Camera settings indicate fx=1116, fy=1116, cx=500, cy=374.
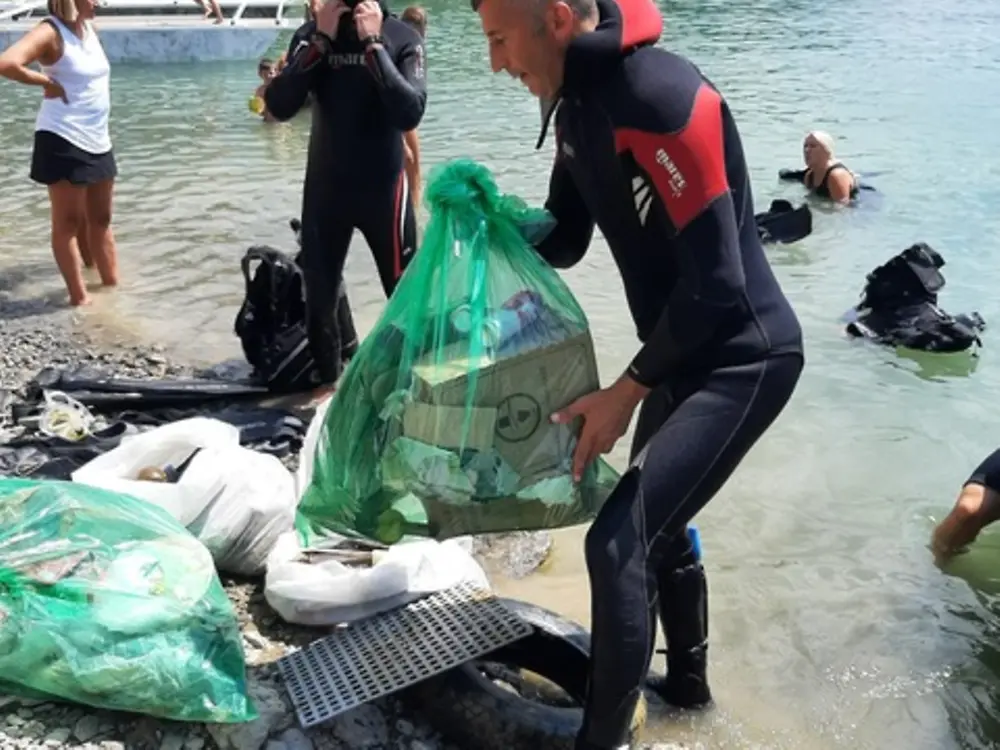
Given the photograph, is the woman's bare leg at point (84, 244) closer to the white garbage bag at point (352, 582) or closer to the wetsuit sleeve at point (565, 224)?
the white garbage bag at point (352, 582)

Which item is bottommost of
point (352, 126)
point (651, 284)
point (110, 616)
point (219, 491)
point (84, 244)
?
point (84, 244)

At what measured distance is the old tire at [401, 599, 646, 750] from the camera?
113 inches

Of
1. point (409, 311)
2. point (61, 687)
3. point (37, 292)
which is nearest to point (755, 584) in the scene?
point (409, 311)

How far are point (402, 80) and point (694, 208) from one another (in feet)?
8.37

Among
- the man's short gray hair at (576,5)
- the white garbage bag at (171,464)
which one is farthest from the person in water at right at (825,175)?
the man's short gray hair at (576,5)

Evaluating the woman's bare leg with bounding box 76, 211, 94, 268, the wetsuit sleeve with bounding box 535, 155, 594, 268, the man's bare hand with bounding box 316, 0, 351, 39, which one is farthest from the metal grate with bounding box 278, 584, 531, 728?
the woman's bare leg with bounding box 76, 211, 94, 268

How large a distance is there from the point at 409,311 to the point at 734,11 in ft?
78.1

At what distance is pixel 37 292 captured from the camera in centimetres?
744

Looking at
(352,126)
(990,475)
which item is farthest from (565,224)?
(990,475)

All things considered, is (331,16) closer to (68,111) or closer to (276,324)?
(276,324)

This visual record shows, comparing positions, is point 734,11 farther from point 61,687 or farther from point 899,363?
point 61,687

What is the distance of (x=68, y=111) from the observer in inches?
250

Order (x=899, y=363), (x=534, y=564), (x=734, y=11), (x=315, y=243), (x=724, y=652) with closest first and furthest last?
1. (x=724, y=652)
2. (x=534, y=564)
3. (x=315, y=243)
4. (x=899, y=363)
5. (x=734, y=11)

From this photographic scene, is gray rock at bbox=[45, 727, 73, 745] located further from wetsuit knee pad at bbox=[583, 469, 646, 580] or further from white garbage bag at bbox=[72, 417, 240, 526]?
wetsuit knee pad at bbox=[583, 469, 646, 580]
